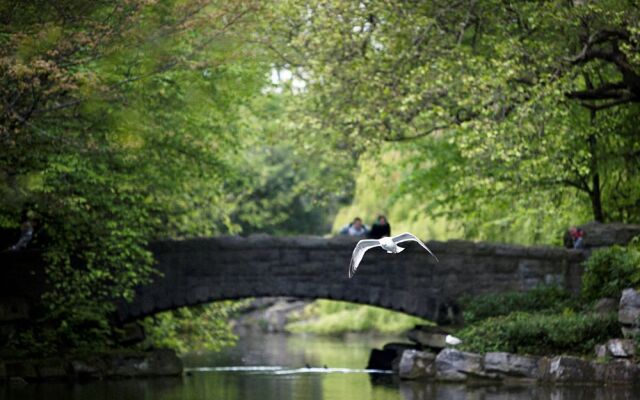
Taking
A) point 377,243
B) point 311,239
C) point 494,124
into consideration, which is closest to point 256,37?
point 311,239

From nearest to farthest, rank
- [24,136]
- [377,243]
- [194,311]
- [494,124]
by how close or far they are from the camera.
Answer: [377,243]
[24,136]
[494,124]
[194,311]

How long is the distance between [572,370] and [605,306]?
6.35 feet

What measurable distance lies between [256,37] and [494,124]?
19.2 feet

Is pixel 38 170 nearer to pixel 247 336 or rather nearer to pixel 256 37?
pixel 256 37

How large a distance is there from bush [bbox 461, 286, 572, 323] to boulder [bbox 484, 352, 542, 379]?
216cm

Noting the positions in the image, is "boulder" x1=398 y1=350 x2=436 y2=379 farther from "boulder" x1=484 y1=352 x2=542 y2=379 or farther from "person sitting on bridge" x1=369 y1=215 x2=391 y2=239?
"person sitting on bridge" x1=369 y1=215 x2=391 y2=239

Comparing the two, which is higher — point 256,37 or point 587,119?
point 256,37

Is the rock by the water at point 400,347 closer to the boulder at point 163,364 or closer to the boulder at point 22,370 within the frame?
the boulder at point 163,364

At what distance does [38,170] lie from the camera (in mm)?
20750

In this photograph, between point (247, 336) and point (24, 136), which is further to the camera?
point (247, 336)

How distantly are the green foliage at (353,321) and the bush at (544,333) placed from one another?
14881 millimetres

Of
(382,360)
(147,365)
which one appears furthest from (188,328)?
(382,360)

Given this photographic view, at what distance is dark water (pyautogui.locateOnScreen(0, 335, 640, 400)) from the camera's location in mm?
19734

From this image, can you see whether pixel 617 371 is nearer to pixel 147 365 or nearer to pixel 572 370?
pixel 572 370
